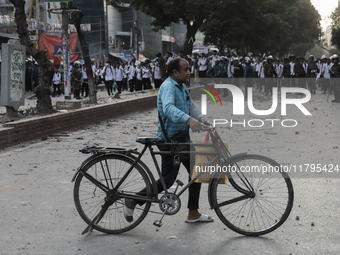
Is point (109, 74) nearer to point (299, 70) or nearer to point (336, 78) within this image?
point (299, 70)

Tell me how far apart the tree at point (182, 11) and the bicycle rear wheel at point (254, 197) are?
2710cm

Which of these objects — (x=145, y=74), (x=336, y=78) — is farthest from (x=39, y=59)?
(x=145, y=74)

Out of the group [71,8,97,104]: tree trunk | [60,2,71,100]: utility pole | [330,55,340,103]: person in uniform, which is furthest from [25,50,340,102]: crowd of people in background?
[71,8,97,104]: tree trunk

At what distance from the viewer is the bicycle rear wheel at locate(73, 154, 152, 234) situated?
472cm

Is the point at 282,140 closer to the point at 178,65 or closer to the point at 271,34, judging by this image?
the point at 178,65

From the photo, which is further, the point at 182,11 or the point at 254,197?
the point at 182,11

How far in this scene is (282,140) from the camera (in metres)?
10.4

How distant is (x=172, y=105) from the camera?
4637 millimetres

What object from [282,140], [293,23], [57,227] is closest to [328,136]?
[282,140]

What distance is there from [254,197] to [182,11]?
94.4 feet

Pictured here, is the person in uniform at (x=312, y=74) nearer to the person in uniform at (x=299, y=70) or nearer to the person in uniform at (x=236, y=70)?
the person in uniform at (x=299, y=70)

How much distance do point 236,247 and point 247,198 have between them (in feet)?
1.88

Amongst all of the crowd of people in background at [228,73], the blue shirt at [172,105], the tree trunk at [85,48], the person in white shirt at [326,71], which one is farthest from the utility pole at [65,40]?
the blue shirt at [172,105]

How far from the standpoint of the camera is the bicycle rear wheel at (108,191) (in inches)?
186
